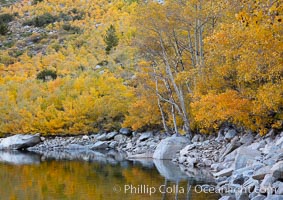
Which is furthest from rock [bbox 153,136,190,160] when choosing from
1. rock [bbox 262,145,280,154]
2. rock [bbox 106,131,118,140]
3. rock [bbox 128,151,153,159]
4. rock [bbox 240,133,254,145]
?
rock [bbox 106,131,118,140]

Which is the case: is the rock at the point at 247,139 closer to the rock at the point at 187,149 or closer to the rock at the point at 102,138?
the rock at the point at 187,149

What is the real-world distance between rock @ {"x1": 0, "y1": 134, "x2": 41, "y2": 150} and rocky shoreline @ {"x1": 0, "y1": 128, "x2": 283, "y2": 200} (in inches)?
11.5

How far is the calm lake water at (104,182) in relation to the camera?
11766 millimetres

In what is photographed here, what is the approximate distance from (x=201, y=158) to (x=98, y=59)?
3854 cm

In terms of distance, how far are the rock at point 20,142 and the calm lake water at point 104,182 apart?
13680 millimetres

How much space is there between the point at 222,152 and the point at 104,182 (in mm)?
5243

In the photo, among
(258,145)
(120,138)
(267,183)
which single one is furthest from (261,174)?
(120,138)

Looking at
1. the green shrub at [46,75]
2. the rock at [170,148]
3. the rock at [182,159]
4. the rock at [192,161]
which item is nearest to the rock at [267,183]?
the rock at [192,161]

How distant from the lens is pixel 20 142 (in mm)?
32906

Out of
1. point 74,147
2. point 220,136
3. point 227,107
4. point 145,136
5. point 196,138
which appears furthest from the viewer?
point 74,147

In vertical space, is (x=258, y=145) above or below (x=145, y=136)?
above

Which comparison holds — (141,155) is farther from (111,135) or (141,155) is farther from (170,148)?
(111,135)

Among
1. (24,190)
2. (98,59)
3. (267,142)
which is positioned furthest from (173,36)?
(98,59)

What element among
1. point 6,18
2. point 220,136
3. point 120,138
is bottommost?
point 120,138
